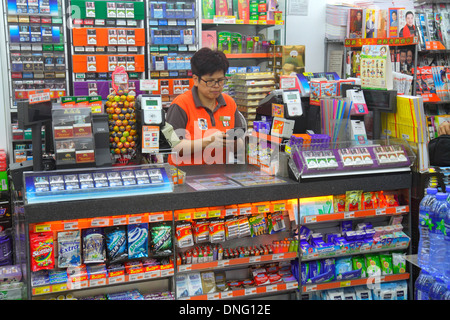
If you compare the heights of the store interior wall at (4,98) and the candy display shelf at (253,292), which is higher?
the store interior wall at (4,98)

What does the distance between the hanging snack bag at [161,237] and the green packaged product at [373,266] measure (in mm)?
1463

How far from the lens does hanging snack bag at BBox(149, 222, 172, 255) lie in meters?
3.33

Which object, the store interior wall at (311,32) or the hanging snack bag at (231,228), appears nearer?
the hanging snack bag at (231,228)

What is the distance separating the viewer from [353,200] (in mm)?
3770

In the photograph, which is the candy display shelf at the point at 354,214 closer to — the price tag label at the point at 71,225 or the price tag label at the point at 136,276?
the price tag label at the point at 136,276

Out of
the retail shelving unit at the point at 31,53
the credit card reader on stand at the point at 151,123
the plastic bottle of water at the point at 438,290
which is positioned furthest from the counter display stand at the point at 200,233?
the retail shelving unit at the point at 31,53

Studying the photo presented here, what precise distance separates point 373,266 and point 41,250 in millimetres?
2251

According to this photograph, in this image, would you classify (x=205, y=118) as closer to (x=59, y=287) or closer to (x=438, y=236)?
(x=59, y=287)

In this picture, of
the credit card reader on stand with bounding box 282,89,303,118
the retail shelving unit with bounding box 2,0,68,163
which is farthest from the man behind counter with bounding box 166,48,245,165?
the retail shelving unit with bounding box 2,0,68,163

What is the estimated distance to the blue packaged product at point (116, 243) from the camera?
3.26m

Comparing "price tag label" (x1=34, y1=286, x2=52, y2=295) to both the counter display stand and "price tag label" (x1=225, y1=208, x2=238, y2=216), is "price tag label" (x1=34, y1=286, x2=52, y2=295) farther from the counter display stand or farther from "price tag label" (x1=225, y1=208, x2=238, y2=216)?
"price tag label" (x1=225, y1=208, x2=238, y2=216)

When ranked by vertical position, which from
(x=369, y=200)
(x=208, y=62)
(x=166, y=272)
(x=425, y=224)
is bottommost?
(x=166, y=272)

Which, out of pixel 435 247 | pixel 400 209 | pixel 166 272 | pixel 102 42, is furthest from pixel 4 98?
pixel 435 247

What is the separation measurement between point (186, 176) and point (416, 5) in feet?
15.7
